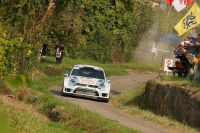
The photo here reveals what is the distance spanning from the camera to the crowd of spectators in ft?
60.9

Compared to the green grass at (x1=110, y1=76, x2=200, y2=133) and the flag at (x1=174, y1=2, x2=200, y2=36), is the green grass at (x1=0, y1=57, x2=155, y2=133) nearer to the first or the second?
the green grass at (x1=110, y1=76, x2=200, y2=133)

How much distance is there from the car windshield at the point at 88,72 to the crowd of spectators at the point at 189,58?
3.76 m

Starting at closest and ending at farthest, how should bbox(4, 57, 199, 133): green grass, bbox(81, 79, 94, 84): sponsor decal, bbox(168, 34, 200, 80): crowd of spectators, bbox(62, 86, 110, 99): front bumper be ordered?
bbox(4, 57, 199, 133): green grass, bbox(168, 34, 200, 80): crowd of spectators, bbox(62, 86, 110, 99): front bumper, bbox(81, 79, 94, 84): sponsor decal

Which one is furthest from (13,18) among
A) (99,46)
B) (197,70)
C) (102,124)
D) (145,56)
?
(145,56)

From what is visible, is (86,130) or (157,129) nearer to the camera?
(86,130)

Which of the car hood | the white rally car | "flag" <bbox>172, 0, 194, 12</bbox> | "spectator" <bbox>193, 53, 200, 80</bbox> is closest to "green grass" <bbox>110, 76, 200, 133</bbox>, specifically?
"spectator" <bbox>193, 53, 200, 80</bbox>

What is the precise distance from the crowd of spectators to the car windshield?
3.76m

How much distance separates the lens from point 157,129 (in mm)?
15055

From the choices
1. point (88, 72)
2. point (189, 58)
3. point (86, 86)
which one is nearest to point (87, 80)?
point (86, 86)

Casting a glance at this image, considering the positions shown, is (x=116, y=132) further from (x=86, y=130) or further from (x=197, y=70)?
(x=197, y=70)

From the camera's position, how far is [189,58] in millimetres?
19469

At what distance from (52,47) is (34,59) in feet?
56.8

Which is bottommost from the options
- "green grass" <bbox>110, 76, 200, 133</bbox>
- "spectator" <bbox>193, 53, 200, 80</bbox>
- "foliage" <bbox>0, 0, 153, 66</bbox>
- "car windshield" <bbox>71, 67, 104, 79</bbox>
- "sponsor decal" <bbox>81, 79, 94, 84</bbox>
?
"green grass" <bbox>110, 76, 200, 133</bbox>

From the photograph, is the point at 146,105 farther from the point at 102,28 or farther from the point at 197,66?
the point at 102,28
